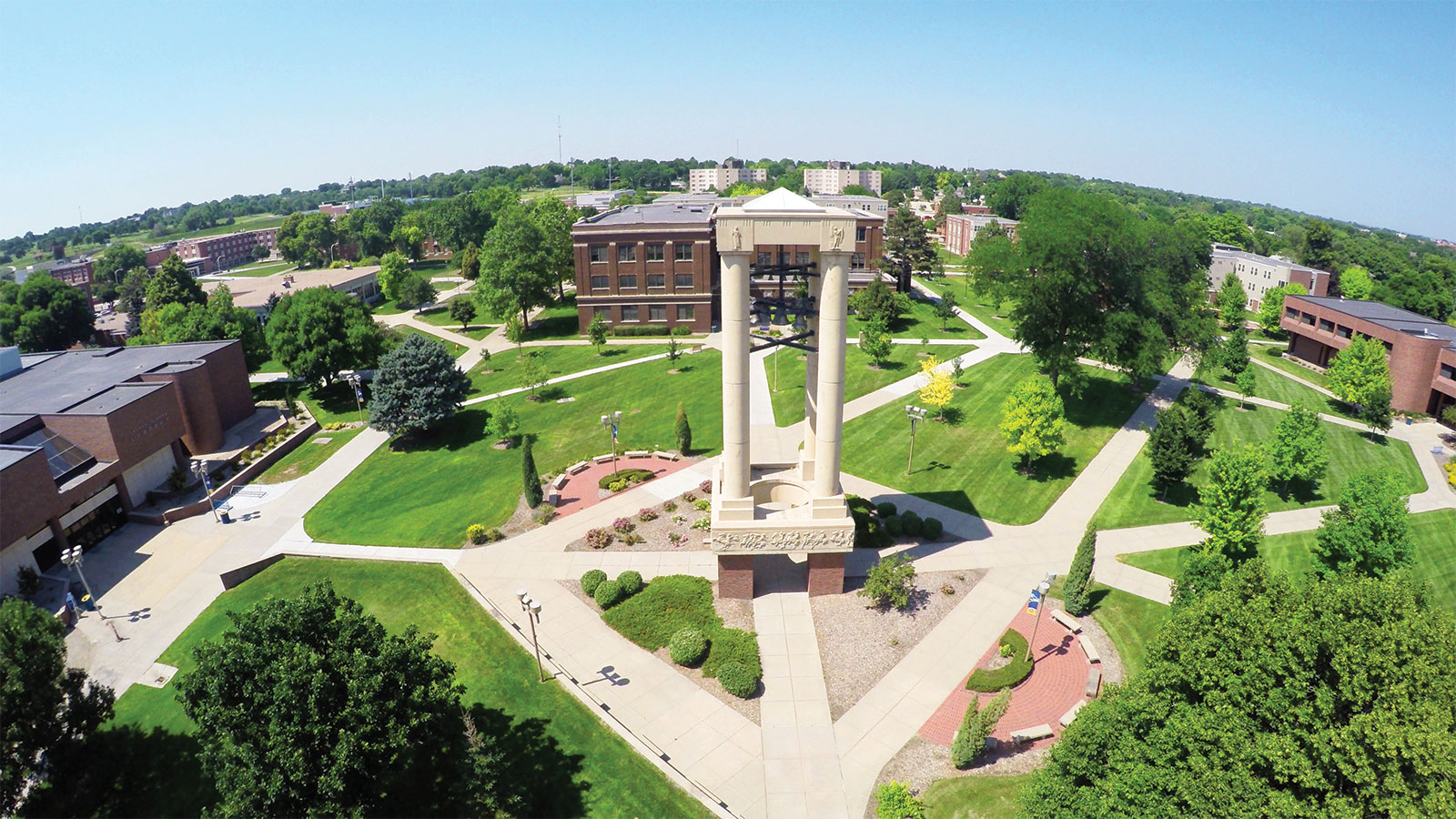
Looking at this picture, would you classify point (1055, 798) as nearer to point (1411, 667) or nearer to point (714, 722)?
point (1411, 667)

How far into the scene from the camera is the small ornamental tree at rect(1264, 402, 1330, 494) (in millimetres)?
37312

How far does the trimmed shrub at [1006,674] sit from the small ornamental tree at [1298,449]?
2168cm

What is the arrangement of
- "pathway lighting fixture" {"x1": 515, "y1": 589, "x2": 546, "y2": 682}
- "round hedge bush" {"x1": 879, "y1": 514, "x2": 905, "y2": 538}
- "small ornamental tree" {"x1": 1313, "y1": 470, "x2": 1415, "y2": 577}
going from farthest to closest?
1. "round hedge bush" {"x1": 879, "y1": 514, "x2": 905, "y2": 538}
2. "small ornamental tree" {"x1": 1313, "y1": 470, "x2": 1415, "y2": 577}
3. "pathway lighting fixture" {"x1": 515, "y1": 589, "x2": 546, "y2": 682}

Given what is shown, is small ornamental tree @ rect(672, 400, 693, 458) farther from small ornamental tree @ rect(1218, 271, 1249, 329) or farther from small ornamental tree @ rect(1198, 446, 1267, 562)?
small ornamental tree @ rect(1218, 271, 1249, 329)

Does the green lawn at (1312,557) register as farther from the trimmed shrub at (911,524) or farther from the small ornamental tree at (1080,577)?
the trimmed shrub at (911,524)

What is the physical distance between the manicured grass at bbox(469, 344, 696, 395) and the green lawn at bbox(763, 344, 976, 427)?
420 inches

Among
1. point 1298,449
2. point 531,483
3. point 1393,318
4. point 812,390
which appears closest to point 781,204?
point 812,390

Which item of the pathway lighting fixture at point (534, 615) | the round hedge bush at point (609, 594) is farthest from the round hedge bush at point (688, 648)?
the pathway lighting fixture at point (534, 615)

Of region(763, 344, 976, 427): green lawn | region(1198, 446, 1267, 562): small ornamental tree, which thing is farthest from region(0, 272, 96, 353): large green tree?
region(1198, 446, 1267, 562): small ornamental tree

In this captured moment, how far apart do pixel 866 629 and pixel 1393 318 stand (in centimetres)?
6416

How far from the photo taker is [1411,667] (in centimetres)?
1457

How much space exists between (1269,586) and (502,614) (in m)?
27.2

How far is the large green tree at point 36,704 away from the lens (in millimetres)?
18297

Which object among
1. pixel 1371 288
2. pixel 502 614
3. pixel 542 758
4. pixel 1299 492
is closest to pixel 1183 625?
pixel 542 758
